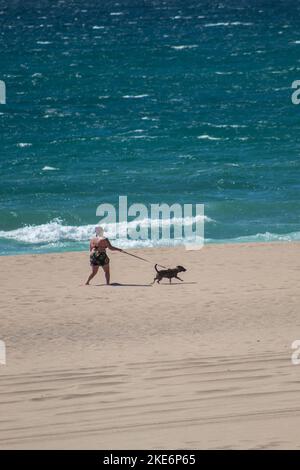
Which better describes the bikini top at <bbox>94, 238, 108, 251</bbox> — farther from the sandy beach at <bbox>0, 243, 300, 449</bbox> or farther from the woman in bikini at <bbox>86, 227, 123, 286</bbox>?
the sandy beach at <bbox>0, 243, 300, 449</bbox>

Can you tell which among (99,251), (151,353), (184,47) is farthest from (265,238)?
(184,47)

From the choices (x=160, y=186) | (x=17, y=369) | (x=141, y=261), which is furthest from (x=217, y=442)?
(x=160, y=186)

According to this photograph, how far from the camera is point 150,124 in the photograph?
40250 millimetres

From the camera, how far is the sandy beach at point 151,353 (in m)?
13.6

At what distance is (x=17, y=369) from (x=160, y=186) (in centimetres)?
1643

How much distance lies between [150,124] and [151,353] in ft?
79.0

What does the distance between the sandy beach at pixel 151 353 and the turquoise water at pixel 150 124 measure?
16.4ft

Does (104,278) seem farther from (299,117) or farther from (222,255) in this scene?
(299,117)

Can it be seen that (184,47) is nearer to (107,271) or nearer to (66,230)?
(66,230)

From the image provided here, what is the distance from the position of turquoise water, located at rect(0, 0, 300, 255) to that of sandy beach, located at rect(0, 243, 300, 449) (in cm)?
499

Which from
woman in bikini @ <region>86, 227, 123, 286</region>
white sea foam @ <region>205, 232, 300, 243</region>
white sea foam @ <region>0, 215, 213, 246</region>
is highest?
white sea foam @ <region>0, 215, 213, 246</region>

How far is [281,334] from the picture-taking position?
17.6 meters

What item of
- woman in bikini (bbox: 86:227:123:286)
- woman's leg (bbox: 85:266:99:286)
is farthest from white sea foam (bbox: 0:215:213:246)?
woman in bikini (bbox: 86:227:123:286)

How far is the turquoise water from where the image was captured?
29781 millimetres
